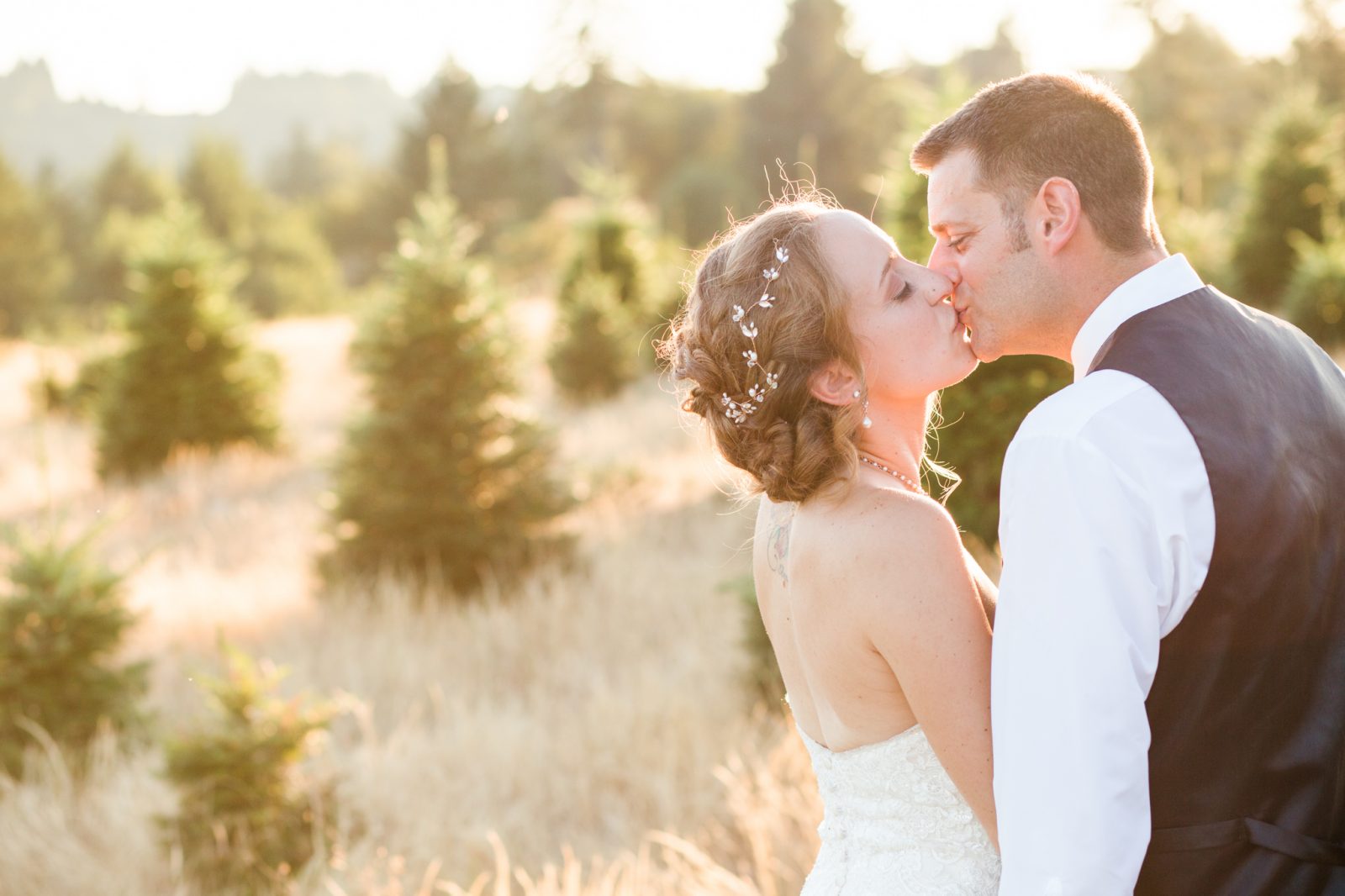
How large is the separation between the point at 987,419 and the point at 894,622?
3.70m

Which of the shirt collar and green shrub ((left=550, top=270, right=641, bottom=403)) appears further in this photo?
→ green shrub ((left=550, top=270, right=641, bottom=403))

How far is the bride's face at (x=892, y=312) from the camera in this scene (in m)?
2.50

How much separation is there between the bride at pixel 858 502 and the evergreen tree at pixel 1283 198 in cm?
1630

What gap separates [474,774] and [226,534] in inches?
244

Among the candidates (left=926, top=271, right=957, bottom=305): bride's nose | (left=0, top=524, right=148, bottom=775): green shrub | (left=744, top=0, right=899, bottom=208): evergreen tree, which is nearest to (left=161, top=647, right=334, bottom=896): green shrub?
(left=0, top=524, right=148, bottom=775): green shrub

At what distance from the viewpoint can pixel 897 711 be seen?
8.07 feet

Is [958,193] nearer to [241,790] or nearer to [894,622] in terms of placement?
[894,622]

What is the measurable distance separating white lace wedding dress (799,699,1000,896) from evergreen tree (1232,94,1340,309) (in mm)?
16368

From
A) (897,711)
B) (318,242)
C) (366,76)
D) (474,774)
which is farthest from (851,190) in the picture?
(366,76)

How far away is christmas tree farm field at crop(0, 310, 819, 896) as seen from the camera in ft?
15.7

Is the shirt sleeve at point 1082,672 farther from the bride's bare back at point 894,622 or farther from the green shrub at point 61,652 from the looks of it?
the green shrub at point 61,652

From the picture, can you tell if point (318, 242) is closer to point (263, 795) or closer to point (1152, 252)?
point (263, 795)

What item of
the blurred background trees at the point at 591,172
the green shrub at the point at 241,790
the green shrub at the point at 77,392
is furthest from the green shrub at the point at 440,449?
the green shrub at the point at 77,392

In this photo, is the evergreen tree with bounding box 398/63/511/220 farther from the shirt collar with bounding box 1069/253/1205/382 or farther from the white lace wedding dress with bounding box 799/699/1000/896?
the shirt collar with bounding box 1069/253/1205/382
